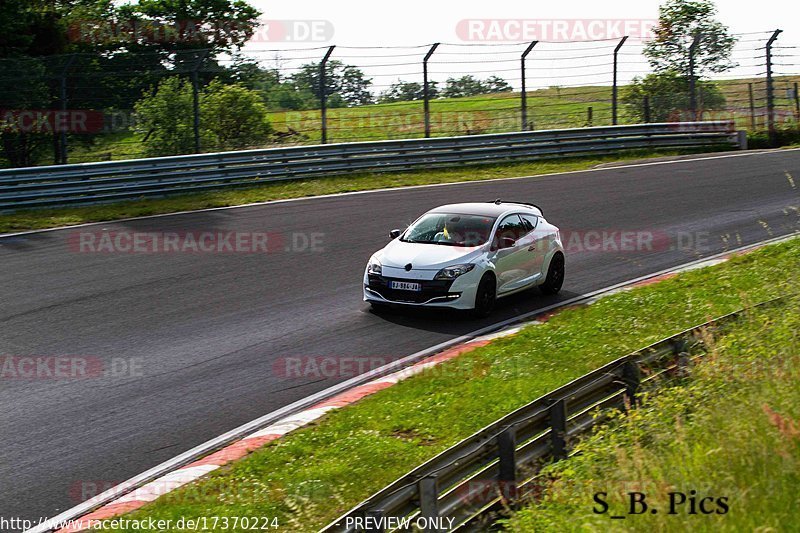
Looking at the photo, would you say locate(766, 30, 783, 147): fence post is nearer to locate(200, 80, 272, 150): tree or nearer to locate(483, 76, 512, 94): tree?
locate(483, 76, 512, 94): tree

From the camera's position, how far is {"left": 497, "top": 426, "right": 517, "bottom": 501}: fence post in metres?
6.61

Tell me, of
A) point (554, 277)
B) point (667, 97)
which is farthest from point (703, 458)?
point (667, 97)

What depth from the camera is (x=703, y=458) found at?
596 cm

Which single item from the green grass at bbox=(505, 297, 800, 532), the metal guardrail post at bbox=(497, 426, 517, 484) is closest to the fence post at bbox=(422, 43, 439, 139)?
the green grass at bbox=(505, 297, 800, 532)

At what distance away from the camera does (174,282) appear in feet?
48.7

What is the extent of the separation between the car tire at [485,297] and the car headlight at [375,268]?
4.61 feet

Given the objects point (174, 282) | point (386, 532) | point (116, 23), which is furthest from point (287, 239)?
point (116, 23)

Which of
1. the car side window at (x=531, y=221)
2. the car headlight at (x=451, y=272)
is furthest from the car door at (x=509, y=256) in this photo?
the car headlight at (x=451, y=272)

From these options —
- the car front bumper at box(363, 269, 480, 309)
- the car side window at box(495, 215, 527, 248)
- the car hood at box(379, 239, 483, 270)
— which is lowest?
the car front bumper at box(363, 269, 480, 309)

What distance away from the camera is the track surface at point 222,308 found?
346 inches

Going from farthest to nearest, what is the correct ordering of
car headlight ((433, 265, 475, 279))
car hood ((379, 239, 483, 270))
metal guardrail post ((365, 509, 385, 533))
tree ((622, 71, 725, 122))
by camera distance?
tree ((622, 71, 725, 122)) → car hood ((379, 239, 483, 270)) → car headlight ((433, 265, 475, 279)) → metal guardrail post ((365, 509, 385, 533))

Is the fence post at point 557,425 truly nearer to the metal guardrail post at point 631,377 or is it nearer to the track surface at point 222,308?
the metal guardrail post at point 631,377

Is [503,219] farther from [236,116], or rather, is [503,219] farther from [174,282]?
[236,116]

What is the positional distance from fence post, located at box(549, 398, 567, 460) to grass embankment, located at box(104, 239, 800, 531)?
1258 millimetres
